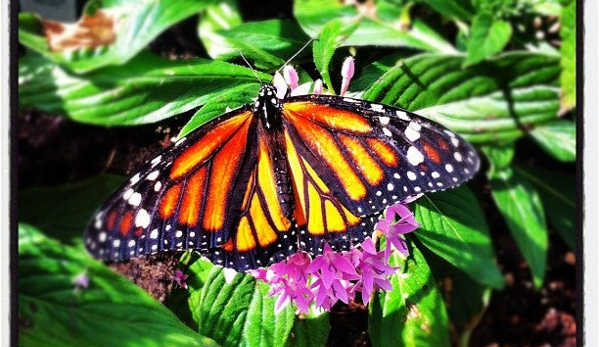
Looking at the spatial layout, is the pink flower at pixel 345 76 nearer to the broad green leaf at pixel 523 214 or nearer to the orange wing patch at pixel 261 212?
the orange wing patch at pixel 261 212

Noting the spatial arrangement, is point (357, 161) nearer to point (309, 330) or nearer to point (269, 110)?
point (269, 110)

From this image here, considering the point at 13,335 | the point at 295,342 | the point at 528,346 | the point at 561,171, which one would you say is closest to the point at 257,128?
the point at 295,342

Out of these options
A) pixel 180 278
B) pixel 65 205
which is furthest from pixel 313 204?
pixel 65 205

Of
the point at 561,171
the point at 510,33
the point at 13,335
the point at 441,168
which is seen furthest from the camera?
the point at 561,171

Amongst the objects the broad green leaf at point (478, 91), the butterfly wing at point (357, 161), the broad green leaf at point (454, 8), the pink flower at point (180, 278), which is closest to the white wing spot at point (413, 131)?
the butterfly wing at point (357, 161)

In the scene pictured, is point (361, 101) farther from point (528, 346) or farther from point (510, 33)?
point (528, 346)

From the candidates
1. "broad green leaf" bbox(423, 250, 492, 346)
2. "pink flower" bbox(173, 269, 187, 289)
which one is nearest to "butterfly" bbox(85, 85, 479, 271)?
"pink flower" bbox(173, 269, 187, 289)
